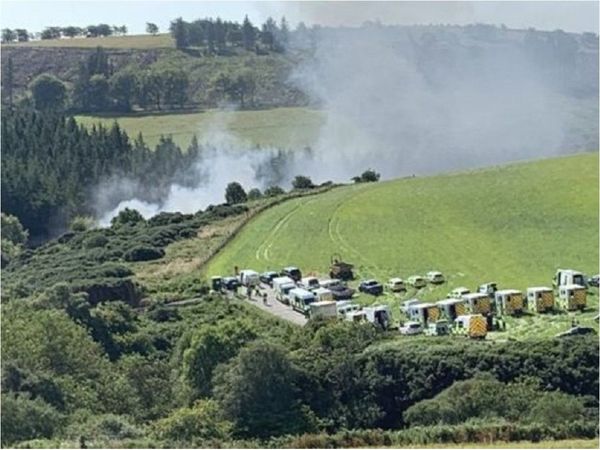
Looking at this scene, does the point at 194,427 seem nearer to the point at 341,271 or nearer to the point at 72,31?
the point at 341,271

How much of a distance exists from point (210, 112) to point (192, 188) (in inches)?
1171

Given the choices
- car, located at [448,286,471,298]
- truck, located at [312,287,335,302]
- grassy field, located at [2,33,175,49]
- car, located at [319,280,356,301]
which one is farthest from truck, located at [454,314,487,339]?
grassy field, located at [2,33,175,49]

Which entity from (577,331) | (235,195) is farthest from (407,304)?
(235,195)

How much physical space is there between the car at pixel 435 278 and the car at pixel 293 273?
16.5 feet

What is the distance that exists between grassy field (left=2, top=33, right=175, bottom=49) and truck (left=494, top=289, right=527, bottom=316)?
112518 millimetres

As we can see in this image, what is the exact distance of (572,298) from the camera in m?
37.4

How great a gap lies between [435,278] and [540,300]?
5.55m

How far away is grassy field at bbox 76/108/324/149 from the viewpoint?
110 m

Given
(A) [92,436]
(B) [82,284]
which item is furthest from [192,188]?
(A) [92,436]

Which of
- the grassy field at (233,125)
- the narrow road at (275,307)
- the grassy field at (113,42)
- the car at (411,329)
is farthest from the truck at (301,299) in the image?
the grassy field at (113,42)

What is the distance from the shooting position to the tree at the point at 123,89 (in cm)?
12162

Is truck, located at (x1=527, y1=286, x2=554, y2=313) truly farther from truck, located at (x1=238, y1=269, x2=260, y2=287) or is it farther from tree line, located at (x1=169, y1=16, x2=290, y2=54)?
tree line, located at (x1=169, y1=16, x2=290, y2=54)

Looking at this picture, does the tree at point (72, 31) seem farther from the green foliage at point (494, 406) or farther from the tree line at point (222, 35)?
the green foliage at point (494, 406)

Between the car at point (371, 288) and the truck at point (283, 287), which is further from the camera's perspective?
the truck at point (283, 287)
